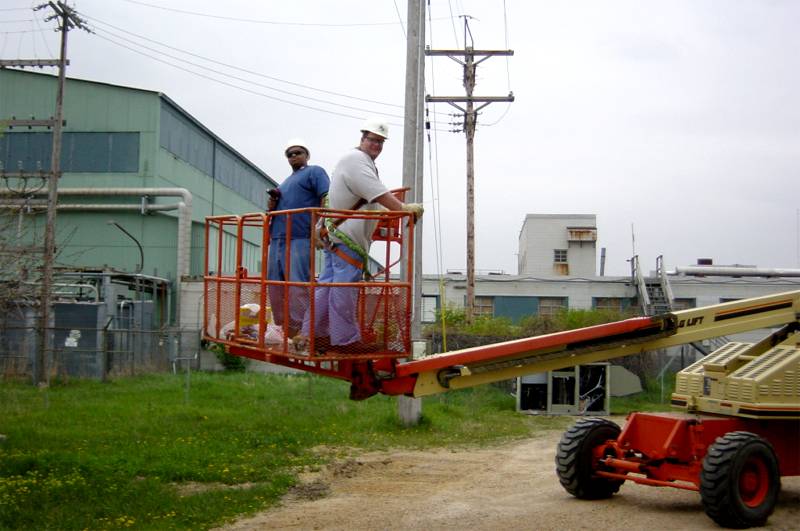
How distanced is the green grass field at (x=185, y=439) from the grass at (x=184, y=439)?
0.08ft

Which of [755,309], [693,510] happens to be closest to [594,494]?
[693,510]

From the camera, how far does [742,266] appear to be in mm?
41688

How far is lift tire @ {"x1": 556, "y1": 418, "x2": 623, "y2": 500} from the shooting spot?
10398 mm

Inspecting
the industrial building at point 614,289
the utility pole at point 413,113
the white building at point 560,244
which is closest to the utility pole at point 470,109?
the industrial building at point 614,289

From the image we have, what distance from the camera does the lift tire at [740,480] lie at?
29.9ft

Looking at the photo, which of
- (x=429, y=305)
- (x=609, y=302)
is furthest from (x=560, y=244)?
(x=609, y=302)

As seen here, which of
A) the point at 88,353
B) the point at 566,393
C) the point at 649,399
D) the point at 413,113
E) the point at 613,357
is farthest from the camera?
the point at 88,353

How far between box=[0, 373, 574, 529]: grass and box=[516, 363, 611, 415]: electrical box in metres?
0.66

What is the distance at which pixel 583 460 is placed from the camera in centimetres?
1043

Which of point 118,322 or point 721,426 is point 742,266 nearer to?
point 118,322

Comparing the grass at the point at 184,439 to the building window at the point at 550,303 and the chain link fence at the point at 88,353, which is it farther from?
the building window at the point at 550,303

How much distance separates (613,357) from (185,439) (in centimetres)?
817

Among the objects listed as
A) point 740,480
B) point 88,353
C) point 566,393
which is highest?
point 88,353

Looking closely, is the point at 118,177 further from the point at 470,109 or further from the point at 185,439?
the point at 185,439
